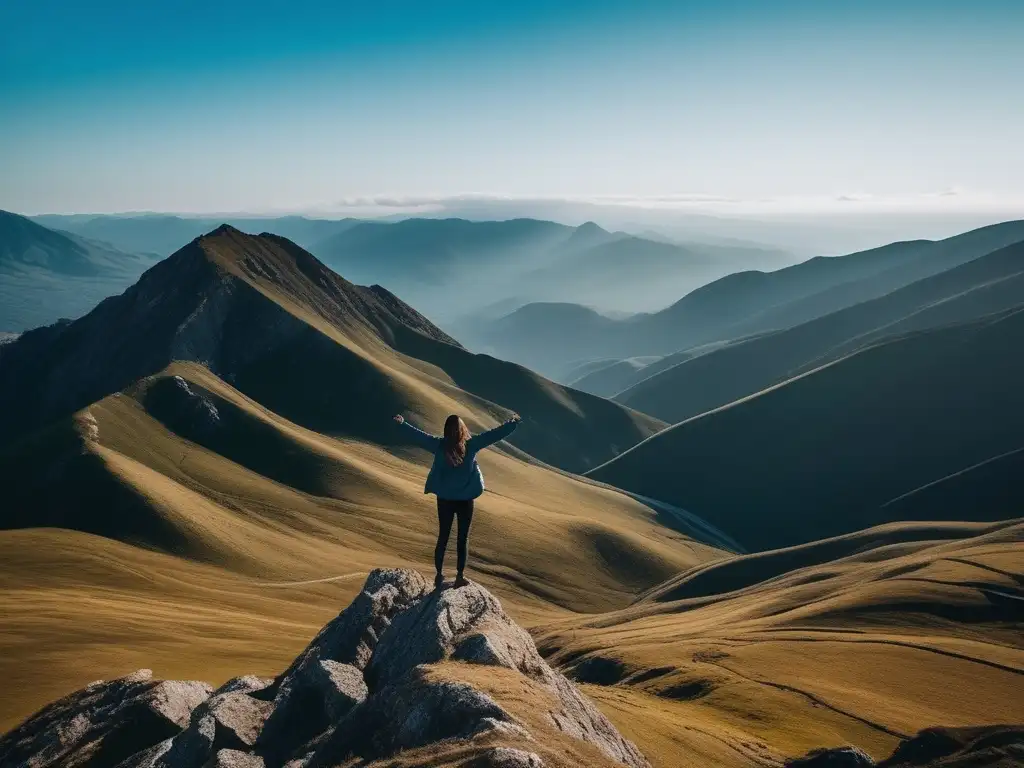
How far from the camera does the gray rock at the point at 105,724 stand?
3878 centimetres

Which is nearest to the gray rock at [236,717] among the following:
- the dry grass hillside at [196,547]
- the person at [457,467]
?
the person at [457,467]

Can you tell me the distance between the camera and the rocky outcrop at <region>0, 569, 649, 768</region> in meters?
23.8

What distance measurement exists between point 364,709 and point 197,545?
370ft

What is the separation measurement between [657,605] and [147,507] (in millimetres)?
96996

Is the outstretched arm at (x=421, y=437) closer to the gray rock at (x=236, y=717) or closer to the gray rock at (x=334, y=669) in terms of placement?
the gray rock at (x=334, y=669)

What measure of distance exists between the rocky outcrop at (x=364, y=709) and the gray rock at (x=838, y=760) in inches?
582

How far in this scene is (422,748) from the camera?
22.6 m

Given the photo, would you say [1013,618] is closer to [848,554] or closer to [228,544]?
[848,554]

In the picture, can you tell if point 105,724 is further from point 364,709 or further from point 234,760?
point 364,709

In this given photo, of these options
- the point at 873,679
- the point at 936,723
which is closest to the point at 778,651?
the point at 873,679

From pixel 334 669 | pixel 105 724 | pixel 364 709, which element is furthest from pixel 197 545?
pixel 364 709

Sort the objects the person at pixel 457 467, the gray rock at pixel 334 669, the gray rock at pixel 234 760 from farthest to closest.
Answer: the gray rock at pixel 334 669, the gray rock at pixel 234 760, the person at pixel 457 467

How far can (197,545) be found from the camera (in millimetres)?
128500

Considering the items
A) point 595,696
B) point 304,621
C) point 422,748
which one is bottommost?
point 304,621
